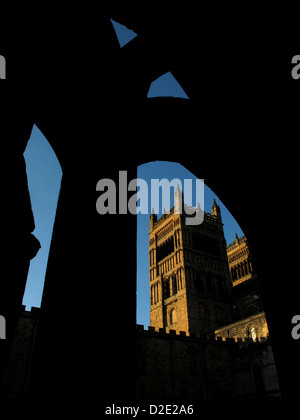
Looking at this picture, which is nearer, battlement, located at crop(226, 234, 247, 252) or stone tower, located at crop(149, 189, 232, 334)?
stone tower, located at crop(149, 189, 232, 334)

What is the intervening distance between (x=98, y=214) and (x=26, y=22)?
1.79 metres

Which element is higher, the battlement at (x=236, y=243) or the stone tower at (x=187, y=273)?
the battlement at (x=236, y=243)

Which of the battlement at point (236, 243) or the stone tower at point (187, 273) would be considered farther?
the battlement at point (236, 243)

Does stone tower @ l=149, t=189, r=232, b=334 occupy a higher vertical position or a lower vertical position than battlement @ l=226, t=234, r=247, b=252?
lower

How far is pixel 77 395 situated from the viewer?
1.99 metres

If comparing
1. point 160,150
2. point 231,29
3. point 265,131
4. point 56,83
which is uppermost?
point 56,83

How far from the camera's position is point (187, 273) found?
1697 inches

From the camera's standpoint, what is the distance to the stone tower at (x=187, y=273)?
40.2 meters

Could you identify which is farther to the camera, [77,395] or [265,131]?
[265,131]

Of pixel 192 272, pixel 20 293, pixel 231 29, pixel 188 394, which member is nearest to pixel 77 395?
pixel 20 293

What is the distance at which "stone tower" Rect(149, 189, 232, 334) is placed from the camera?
40.2 m

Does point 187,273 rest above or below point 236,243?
below

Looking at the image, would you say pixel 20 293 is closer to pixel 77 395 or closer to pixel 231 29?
pixel 77 395

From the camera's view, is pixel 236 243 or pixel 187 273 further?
pixel 236 243
